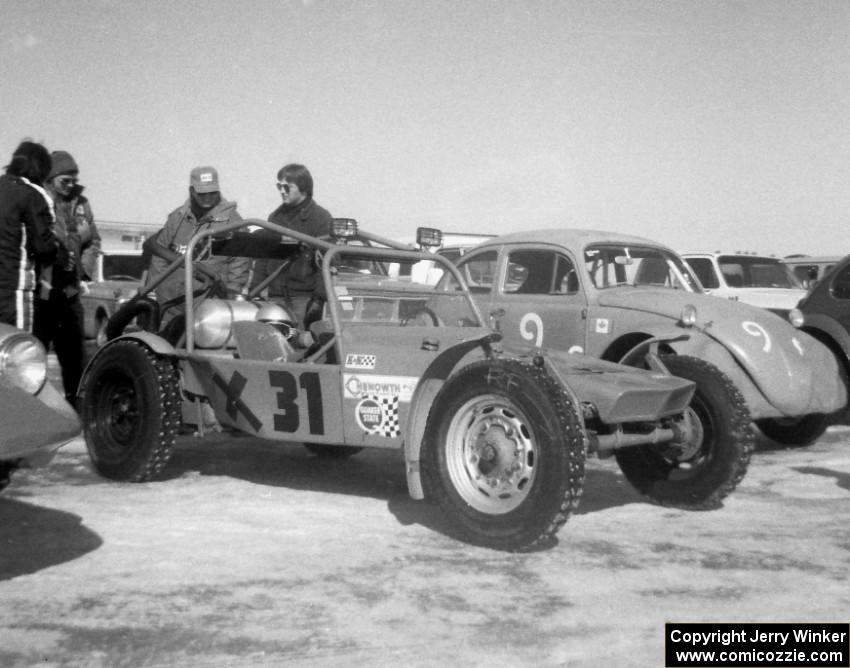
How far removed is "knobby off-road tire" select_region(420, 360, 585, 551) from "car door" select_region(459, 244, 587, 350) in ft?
8.96

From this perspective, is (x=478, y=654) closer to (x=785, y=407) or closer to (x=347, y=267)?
(x=347, y=267)

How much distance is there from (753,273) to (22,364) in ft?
34.9

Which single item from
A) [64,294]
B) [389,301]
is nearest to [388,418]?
[389,301]

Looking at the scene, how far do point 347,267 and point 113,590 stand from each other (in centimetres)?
280

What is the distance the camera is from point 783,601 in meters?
4.12

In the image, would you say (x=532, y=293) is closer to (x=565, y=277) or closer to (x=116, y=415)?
(x=565, y=277)

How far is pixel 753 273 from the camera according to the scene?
13430 millimetres

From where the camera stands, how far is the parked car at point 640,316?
7430mm

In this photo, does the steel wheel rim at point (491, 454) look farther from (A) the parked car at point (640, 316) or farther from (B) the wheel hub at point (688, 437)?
(A) the parked car at point (640, 316)

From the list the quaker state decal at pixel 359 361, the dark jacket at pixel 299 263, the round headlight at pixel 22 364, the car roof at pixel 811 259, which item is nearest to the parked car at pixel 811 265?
the car roof at pixel 811 259

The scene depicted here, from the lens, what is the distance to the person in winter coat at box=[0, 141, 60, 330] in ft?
20.9

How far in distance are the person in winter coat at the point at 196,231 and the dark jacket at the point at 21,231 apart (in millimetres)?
823

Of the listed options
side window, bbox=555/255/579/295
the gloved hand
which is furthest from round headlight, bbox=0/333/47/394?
side window, bbox=555/255/579/295

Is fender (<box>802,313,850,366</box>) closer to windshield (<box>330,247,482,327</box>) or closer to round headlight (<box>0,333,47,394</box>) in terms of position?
windshield (<box>330,247,482,327</box>)
